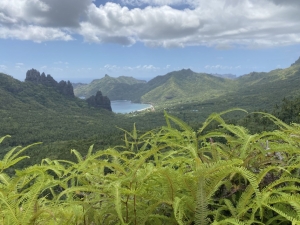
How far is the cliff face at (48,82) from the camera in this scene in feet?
476

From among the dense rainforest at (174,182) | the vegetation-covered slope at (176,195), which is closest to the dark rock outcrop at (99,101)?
the dense rainforest at (174,182)

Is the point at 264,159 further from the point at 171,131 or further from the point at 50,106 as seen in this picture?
the point at 50,106

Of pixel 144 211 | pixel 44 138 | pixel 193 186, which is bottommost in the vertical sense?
pixel 44 138

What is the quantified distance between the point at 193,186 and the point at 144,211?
0.27 metres

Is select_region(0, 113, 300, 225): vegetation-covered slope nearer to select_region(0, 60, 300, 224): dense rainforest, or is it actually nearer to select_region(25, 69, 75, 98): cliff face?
select_region(0, 60, 300, 224): dense rainforest

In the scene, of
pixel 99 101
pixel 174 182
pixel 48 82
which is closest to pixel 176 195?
pixel 174 182

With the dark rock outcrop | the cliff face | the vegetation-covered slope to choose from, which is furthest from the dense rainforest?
the cliff face

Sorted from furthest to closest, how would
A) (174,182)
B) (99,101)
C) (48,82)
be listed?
(48,82) < (99,101) < (174,182)

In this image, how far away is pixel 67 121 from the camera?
4023 inches

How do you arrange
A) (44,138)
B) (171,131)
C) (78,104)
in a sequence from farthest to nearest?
(78,104) < (44,138) < (171,131)

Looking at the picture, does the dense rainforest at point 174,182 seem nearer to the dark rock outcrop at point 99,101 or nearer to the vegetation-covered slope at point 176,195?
the vegetation-covered slope at point 176,195

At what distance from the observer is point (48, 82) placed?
14675 centimetres

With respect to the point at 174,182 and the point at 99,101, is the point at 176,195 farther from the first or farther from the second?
the point at 99,101

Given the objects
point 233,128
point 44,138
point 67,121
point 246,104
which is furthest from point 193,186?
point 246,104
